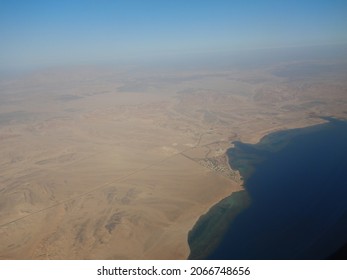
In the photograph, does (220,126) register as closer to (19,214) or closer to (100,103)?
(19,214)

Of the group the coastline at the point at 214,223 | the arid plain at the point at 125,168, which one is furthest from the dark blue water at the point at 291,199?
the arid plain at the point at 125,168

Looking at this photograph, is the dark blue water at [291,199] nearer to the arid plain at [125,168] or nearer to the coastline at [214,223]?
the coastline at [214,223]

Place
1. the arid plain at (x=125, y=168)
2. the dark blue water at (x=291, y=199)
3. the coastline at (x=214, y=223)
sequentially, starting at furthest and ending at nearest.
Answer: the arid plain at (x=125, y=168) → the coastline at (x=214, y=223) → the dark blue water at (x=291, y=199)

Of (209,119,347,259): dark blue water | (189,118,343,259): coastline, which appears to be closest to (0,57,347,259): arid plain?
(189,118,343,259): coastline

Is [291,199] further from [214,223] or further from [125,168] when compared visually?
[125,168]

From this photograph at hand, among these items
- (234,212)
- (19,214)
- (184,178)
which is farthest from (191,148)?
(19,214)

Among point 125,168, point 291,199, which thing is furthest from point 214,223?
point 125,168
